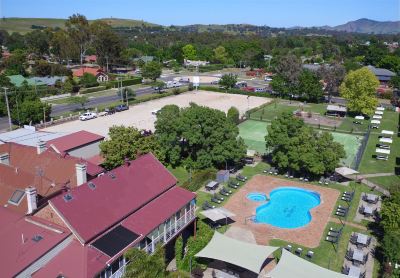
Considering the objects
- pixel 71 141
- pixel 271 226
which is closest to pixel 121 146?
pixel 71 141

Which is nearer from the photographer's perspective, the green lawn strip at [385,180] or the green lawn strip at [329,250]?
the green lawn strip at [329,250]

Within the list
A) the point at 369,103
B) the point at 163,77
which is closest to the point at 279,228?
the point at 369,103

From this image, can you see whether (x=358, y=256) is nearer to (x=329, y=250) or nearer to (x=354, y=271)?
(x=354, y=271)

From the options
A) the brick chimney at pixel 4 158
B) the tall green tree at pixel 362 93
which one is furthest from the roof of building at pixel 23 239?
the tall green tree at pixel 362 93

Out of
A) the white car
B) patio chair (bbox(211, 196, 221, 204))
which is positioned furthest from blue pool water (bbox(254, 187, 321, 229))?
the white car

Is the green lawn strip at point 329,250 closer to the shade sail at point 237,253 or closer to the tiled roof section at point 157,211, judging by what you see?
the shade sail at point 237,253

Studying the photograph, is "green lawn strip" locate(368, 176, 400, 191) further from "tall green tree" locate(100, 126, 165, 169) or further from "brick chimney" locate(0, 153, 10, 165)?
"brick chimney" locate(0, 153, 10, 165)

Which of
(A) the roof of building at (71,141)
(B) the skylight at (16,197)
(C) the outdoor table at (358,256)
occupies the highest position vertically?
(B) the skylight at (16,197)
